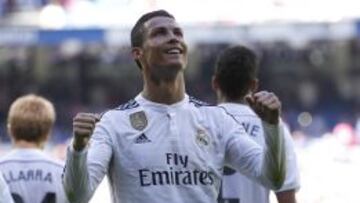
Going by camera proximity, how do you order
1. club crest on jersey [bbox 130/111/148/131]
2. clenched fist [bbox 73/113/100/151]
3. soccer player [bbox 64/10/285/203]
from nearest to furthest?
clenched fist [bbox 73/113/100/151] < soccer player [bbox 64/10/285/203] < club crest on jersey [bbox 130/111/148/131]

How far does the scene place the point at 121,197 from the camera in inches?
197

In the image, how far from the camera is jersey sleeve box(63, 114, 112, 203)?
15.4 ft

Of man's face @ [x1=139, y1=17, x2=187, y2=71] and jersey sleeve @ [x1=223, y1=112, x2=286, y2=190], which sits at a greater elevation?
man's face @ [x1=139, y1=17, x2=187, y2=71]

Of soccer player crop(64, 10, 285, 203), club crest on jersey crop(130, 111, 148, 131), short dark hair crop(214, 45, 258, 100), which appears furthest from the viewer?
short dark hair crop(214, 45, 258, 100)

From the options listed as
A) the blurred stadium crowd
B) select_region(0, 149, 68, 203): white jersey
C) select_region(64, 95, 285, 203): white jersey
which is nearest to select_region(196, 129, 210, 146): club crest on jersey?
select_region(64, 95, 285, 203): white jersey

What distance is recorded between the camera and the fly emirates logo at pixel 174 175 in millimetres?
4949

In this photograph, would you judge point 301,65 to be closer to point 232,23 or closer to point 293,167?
point 232,23

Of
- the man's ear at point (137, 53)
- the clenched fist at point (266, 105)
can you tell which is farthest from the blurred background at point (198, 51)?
the clenched fist at point (266, 105)

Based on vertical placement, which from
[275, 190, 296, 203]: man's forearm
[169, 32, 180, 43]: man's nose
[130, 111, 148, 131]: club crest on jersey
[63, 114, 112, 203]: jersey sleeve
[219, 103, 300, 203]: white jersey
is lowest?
[275, 190, 296, 203]: man's forearm

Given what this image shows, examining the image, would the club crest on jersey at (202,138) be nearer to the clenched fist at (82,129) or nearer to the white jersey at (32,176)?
the clenched fist at (82,129)

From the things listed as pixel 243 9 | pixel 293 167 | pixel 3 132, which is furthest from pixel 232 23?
pixel 293 167

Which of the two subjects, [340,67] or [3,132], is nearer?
[3,132]

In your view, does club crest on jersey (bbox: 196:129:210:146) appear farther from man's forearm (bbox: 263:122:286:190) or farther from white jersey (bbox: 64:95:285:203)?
man's forearm (bbox: 263:122:286:190)

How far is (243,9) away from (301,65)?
3065 millimetres
